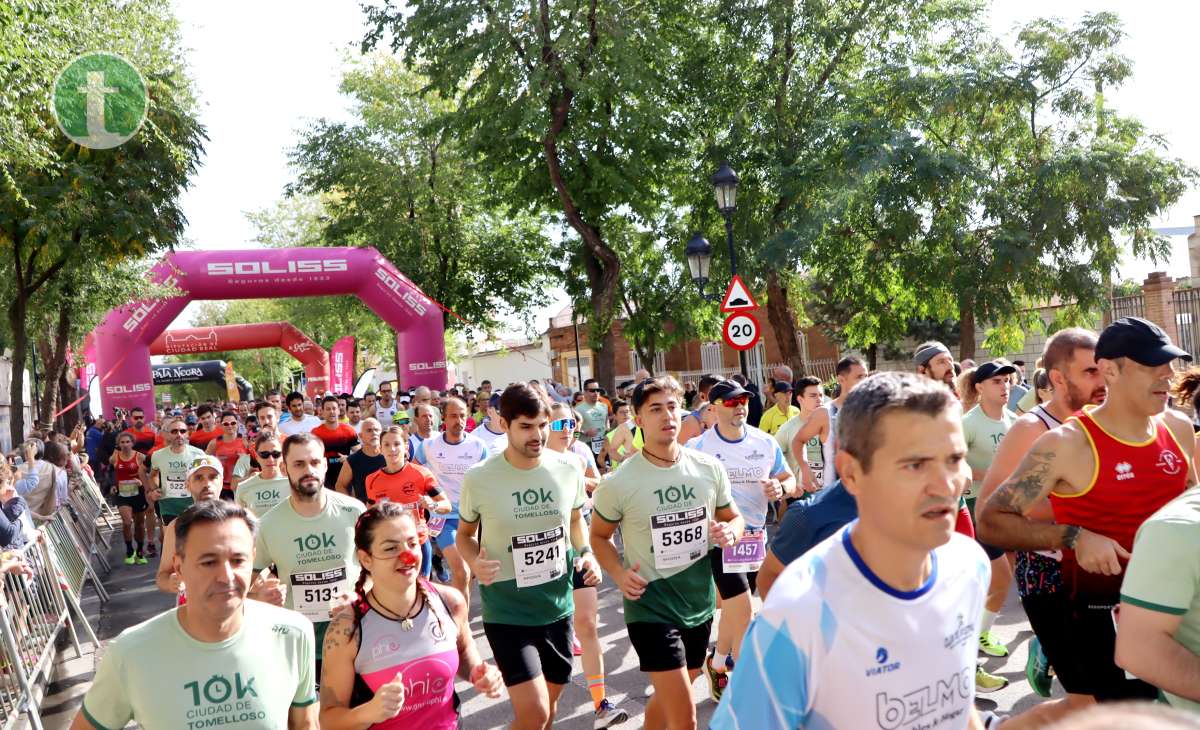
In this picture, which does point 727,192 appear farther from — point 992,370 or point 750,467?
point 750,467

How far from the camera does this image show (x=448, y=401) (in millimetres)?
8766

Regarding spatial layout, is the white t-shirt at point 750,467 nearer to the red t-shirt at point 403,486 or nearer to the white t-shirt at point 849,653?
the red t-shirt at point 403,486

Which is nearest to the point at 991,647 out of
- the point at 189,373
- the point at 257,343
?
the point at 257,343

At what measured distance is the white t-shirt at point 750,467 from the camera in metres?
7.07

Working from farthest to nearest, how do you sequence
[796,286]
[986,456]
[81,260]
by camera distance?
1. [796,286]
2. [81,260]
3. [986,456]

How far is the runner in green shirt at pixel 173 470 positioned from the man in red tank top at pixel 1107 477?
9.64 metres

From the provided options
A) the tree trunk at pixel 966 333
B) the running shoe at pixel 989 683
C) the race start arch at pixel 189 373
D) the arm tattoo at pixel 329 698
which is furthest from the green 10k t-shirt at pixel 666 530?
the race start arch at pixel 189 373

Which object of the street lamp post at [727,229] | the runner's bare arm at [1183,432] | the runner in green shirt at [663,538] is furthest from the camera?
the street lamp post at [727,229]

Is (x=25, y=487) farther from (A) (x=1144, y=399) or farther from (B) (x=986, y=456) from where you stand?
(A) (x=1144, y=399)

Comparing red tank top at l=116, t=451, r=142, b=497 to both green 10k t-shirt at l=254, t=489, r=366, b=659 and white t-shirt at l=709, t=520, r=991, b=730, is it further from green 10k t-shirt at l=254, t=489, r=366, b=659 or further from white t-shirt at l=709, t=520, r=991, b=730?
white t-shirt at l=709, t=520, r=991, b=730

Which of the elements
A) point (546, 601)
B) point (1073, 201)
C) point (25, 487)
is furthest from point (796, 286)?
point (546, 601)

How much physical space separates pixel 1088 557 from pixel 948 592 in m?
1.56

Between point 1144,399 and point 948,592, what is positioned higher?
point 1144,399

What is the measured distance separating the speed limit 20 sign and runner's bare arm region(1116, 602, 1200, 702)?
34.9ft
